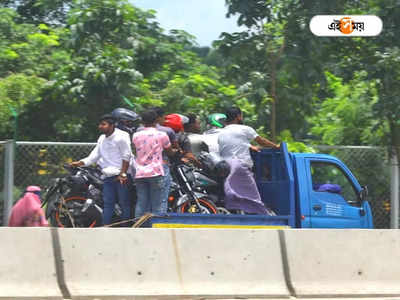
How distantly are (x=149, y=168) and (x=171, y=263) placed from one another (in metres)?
1.91

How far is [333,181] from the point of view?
13016mm

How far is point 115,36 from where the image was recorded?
16047 millimetres

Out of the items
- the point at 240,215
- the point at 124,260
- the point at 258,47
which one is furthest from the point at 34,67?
the point at 124,260

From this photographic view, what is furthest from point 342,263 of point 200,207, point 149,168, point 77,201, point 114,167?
point 77,201

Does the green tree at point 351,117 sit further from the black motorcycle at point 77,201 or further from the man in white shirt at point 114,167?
the black motorcycle at point 77,201

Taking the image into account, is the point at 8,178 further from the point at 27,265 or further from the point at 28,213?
the point at 27,265

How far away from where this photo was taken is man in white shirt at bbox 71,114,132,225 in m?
10.7

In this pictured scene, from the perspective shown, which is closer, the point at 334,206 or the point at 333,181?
the point at 334,206

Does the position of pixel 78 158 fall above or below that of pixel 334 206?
above

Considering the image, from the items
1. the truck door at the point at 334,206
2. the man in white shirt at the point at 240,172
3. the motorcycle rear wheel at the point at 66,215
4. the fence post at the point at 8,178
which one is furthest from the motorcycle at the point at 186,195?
the fence post at the point at 8,178

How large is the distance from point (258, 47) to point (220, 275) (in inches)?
303

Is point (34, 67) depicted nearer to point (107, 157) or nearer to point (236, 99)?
point (236, 99)

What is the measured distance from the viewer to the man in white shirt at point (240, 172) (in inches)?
417

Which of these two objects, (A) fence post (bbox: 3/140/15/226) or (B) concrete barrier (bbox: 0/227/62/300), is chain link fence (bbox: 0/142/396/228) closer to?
(A) fence post (bbox: 3/140/15/226)
